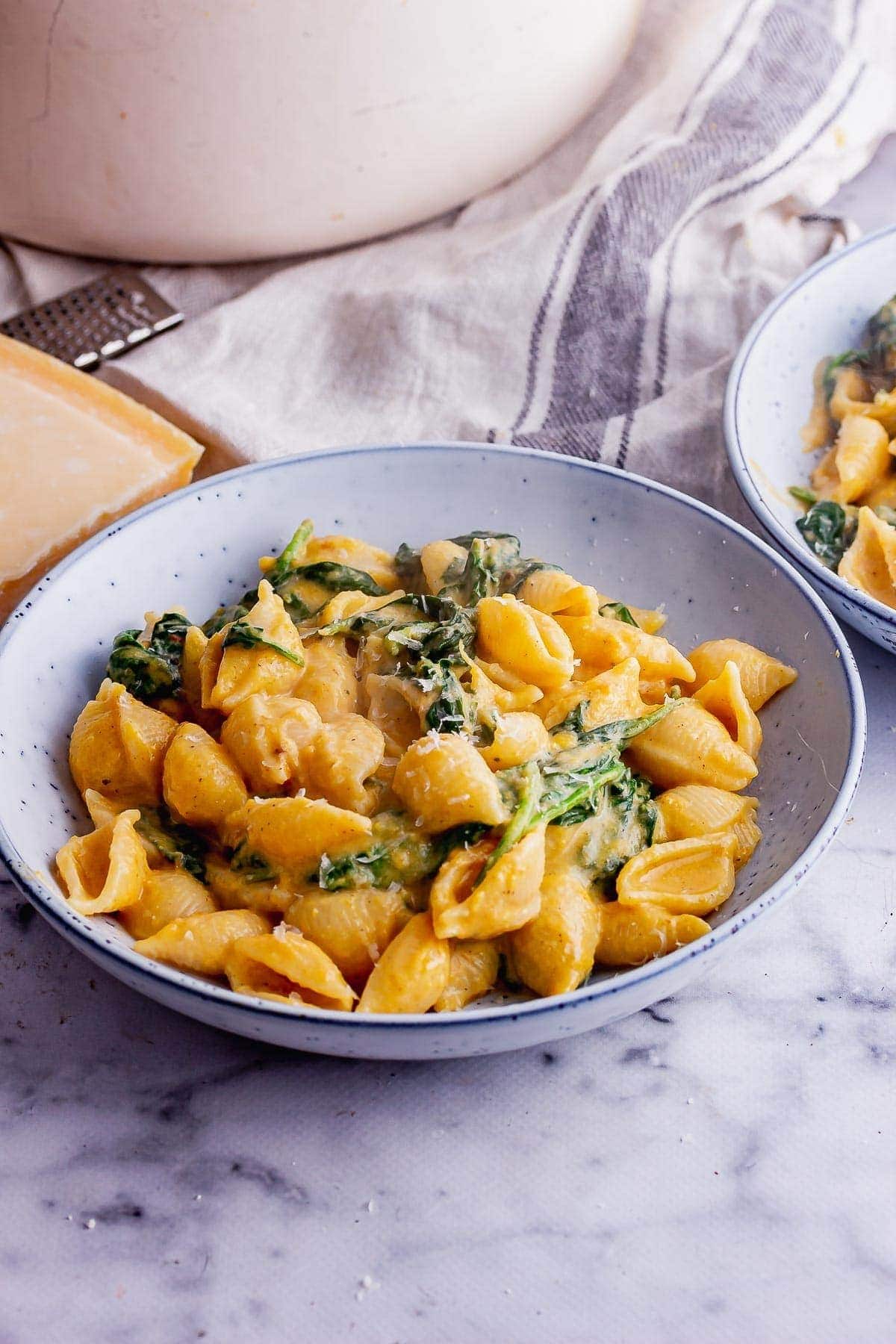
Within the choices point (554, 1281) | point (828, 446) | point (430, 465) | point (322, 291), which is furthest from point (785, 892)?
point (322, 291)

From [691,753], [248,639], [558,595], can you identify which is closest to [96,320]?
[248,639]

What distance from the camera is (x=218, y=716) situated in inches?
78.1

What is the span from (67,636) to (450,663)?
2.21 ft

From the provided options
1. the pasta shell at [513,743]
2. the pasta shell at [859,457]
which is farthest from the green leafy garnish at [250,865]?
the pasta shell at [859,457]

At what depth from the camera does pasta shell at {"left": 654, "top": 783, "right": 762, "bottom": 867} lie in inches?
73.7

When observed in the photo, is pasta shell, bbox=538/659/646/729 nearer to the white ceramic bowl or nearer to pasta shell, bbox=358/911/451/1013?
the white ceramic bowl

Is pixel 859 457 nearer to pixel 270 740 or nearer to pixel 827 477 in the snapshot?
pixel 827 477

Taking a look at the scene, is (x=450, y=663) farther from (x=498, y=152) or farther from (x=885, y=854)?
(x=498, y=152)

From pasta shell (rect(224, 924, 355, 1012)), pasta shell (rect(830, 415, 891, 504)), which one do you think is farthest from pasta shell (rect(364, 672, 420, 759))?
pasta shell (rect(830, 415, 891, 504))

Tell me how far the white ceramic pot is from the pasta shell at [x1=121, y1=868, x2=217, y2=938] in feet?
5.82

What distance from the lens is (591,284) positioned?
3.12 meters

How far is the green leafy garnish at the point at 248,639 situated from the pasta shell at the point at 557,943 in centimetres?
55

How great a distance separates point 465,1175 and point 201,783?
638mm

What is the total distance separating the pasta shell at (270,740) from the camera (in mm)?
1820
